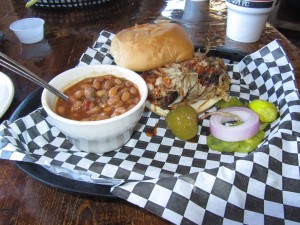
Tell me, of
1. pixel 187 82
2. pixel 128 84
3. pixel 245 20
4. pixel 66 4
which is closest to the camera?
pixel 128 84

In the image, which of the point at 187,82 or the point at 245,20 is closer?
the point at 187,82

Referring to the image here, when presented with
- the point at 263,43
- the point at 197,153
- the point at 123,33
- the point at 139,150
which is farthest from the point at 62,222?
the point at 263,43

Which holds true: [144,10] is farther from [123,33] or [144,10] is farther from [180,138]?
[180,138]

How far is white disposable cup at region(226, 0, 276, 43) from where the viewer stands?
227cm

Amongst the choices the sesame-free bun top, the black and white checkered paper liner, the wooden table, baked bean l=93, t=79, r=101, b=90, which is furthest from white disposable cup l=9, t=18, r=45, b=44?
baked bean l=93, t=79, r=101, b=90

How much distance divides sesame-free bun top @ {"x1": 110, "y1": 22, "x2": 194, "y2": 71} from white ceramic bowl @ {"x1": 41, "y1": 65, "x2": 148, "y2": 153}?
21 cm

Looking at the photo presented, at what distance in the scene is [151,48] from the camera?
1894mm

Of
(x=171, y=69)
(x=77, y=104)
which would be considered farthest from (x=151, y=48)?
(x=77, y=104)

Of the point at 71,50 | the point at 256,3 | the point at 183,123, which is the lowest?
the point at 71,50

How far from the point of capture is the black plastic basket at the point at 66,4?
3273 mm

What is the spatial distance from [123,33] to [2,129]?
0.99m

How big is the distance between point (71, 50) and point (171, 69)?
1079 millimetres

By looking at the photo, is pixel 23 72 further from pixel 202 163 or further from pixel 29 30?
pixel 29 30

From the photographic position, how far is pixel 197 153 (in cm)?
157
